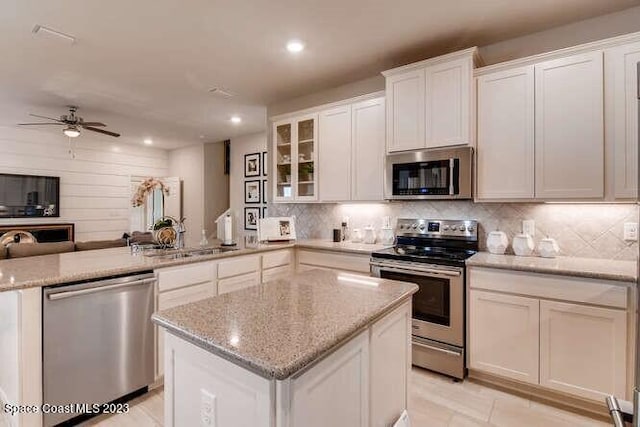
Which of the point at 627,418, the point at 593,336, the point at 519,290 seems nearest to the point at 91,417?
the point at 627,418

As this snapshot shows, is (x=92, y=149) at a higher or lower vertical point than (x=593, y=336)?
higher

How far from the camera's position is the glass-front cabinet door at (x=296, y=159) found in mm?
3697

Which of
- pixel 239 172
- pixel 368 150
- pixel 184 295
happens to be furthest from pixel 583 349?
pixel 239 172

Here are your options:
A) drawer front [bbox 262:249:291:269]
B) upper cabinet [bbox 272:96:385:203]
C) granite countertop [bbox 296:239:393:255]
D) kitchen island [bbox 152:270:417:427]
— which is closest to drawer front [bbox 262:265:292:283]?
drawer front [bbox 262:249:291:269]

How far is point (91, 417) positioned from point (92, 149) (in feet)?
19.1

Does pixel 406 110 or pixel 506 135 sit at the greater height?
pixel 406 110

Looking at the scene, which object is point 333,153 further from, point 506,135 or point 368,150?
point 506,135

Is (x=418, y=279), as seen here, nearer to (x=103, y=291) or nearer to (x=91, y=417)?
(x=103, y=291)

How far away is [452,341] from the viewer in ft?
8.04

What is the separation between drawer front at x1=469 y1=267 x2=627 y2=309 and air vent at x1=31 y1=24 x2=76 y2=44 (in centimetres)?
363

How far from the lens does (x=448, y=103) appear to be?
263cm

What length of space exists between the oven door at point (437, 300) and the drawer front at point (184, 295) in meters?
1.56

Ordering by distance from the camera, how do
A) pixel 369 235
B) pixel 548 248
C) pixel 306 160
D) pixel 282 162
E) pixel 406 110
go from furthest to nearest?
pixel 282 162 < pixel 306 160 < pixel 369 235 < pixel 406 110 < pixel 548 248

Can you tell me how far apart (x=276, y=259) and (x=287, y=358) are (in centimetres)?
247
